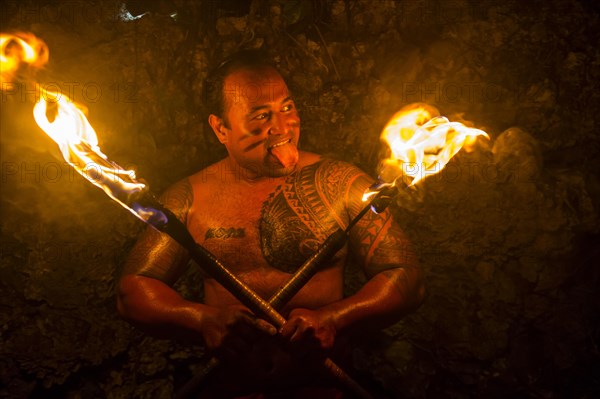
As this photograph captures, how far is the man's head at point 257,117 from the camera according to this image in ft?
10.8

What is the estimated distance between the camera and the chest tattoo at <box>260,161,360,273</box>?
10.3 feet

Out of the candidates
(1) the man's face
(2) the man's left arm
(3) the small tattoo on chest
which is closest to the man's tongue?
(1) the man's face

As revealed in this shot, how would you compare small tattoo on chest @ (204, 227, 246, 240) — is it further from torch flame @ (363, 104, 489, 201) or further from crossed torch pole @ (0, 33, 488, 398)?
torch flame @ (363, 104, 489, 201)

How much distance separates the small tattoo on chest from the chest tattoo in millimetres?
163

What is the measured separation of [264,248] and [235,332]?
733mm

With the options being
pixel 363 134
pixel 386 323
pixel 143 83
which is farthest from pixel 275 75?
pixel 386 323

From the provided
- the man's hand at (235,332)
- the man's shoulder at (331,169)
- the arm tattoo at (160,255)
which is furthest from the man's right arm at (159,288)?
the man's shoulder at (331,169)

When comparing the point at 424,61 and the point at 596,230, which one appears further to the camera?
the point at 424,61

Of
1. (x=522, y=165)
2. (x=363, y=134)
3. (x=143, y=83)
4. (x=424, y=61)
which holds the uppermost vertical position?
(x=143, y=83)

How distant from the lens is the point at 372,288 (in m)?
2.94

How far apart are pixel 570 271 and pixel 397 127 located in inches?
77.3

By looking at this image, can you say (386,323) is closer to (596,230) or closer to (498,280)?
(498,280)

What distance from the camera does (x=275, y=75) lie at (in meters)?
3.44

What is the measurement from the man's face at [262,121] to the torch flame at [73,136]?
42.6 inches
